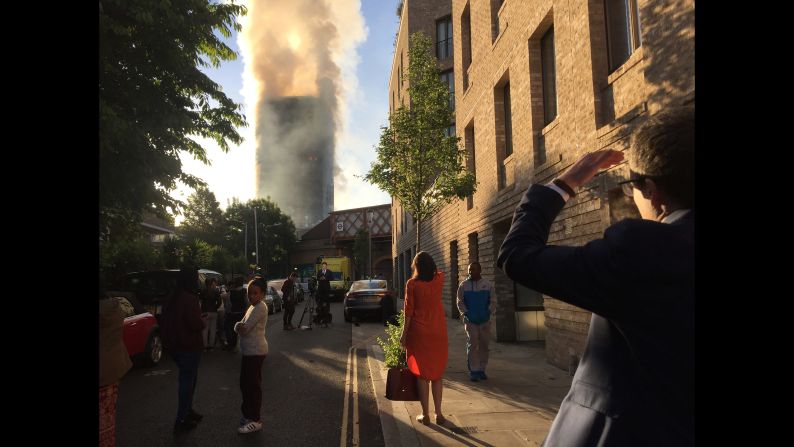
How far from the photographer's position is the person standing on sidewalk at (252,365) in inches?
211

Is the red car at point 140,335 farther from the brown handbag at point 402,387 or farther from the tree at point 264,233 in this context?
the tree at point 264,233

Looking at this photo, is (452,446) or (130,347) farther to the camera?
(130,347)

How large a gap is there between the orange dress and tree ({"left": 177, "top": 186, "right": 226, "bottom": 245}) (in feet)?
195

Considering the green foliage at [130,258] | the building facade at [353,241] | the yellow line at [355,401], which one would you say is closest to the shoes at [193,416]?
the yellow line at [355,401]

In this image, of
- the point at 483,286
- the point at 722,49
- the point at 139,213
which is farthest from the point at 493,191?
the point at 722,49

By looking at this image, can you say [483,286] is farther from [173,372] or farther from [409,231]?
[409,231]

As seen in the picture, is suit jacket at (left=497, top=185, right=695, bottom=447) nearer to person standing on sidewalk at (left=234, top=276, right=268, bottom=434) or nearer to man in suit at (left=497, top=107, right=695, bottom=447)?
man in suit at (left=497, top=107, right=695, bottom=447)

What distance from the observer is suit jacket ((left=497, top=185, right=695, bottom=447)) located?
1.16 metres

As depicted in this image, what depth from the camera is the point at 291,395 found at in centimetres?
699

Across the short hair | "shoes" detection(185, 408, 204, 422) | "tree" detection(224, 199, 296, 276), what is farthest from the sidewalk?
"tree" detection(224, 199, 296, 276)

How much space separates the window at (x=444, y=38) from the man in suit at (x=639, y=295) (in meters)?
23.9

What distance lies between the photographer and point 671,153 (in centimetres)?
129

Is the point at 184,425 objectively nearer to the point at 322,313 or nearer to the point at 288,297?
the point at 288,297

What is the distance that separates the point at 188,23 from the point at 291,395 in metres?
8.27
